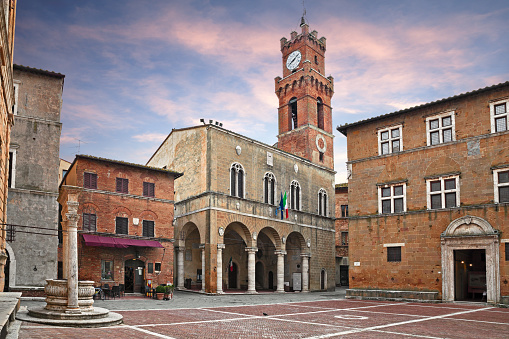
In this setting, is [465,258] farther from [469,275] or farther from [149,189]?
[149,189]

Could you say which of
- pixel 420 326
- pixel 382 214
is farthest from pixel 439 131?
pixel 420 326

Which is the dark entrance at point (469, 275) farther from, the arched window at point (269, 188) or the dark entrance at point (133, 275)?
the dark entrance at point (133, 275)

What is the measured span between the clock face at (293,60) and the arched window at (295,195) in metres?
16.6

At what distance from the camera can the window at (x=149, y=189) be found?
101ft

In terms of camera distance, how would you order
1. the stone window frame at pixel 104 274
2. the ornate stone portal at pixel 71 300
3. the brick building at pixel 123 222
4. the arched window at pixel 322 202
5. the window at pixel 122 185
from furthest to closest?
1. the arched window at pixel 322 202
2. the window at pixel 122 185
3. the stone window frame at pixel 104 274
4. the brick building at pixel 123 222
5. the ornate stone portal at pixel 71 300

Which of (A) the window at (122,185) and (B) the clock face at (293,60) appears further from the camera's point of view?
(B) the clock face at (293,60)

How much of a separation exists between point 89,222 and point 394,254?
18731mm

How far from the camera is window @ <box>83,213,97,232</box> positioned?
27.6m

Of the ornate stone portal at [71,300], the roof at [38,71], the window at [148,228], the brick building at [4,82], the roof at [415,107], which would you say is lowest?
the ornate stone portal at [71,300]

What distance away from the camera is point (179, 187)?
1436 inches

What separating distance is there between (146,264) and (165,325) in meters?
16.2

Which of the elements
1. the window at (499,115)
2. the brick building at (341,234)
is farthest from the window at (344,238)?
the window at (499,115)

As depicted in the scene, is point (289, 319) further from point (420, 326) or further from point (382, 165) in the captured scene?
point (382, 165)

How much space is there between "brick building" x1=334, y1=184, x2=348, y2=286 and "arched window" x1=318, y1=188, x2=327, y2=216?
6.00 meters
